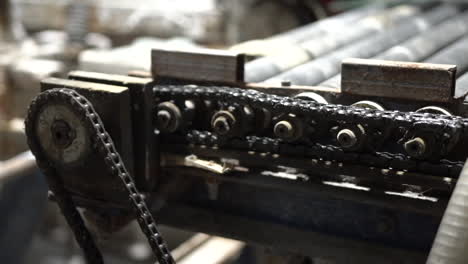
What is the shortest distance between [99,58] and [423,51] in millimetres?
1495

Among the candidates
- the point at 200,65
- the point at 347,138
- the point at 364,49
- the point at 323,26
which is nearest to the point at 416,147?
the point at 347,138

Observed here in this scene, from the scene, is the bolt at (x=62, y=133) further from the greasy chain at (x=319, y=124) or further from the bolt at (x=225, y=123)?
the bolt at (x=225, y=123)

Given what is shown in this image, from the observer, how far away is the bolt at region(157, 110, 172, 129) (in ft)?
8.13

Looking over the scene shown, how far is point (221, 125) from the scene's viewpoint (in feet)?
7.85

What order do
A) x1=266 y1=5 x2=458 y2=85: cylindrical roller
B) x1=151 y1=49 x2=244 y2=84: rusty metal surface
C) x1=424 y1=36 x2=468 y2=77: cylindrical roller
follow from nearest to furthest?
1. x1=151 y1=49 x2=244 y2=84: rusty metal surface
2. x1=266 y1=5 x2=458 y2=85: cylindrical roller
3. x1=424 y1=36 x2=468 y2=77: cylindrical roller

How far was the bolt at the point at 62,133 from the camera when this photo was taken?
2.39 meters

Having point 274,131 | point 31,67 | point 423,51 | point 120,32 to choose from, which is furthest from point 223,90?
point 120,32

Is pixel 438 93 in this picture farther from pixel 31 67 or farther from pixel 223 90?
pixel 31 67

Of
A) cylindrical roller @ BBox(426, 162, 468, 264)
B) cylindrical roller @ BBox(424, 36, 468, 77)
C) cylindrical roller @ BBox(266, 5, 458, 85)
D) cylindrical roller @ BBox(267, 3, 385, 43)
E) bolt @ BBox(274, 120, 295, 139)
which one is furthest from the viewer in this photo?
cylindrical roller @ BBox(267, 3, 385, 43)

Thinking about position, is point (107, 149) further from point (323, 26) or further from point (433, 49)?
point (323, 26)

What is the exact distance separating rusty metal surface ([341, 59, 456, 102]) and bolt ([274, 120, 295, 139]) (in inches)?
7.7

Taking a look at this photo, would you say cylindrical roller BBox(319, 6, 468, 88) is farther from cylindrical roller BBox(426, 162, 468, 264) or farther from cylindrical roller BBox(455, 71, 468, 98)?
cylindrical roller BBox(426, 162, 468, 264)

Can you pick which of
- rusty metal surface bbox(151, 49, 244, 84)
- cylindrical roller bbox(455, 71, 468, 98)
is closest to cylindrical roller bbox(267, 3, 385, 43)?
rusty metal surface bbox(151, 49, 244, 84)

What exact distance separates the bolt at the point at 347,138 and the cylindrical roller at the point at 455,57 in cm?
76
